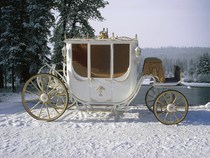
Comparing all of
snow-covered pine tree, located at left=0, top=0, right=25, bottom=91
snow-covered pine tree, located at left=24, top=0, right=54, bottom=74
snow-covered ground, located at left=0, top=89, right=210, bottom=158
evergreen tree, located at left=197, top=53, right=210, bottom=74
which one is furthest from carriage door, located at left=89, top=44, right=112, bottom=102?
evergreen tree, located at left=197, top=53, right=210, bottom=74

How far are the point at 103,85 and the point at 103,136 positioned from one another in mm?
1587

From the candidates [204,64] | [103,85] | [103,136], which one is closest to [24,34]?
[103,85]

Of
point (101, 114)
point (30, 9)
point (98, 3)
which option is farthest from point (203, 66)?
point (101, 114)

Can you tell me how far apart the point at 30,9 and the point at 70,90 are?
43.3 ft

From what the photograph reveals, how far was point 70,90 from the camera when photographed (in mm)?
7000

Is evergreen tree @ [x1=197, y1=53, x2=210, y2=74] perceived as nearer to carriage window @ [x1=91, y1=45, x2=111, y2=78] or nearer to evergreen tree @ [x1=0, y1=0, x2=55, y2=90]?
evergreen tree @ [x1=0, y1=0, x2=55, y2=90]

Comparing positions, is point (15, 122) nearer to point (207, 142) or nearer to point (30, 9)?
point (207, 142)

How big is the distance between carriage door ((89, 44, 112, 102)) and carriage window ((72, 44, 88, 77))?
0.51 ft

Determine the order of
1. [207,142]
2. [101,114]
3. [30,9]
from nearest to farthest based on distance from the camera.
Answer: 1. [207,142]
2. [101,114]
3. [30,9]

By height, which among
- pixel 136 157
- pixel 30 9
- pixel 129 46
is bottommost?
pixel 136 157

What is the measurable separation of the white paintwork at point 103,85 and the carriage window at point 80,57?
0.08 m

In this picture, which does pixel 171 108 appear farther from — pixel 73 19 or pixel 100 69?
pixel 73 19

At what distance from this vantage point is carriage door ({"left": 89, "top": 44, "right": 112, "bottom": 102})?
689 centimetres

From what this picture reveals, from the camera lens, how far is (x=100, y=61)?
691 centimetres
